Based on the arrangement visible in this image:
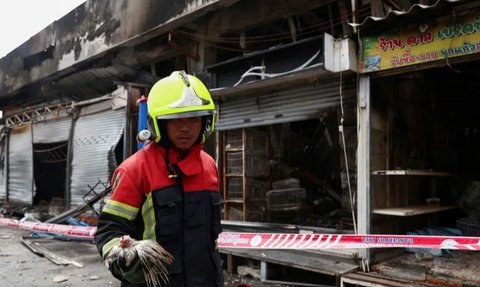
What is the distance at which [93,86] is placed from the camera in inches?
510

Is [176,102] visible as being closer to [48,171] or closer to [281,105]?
[281,105]

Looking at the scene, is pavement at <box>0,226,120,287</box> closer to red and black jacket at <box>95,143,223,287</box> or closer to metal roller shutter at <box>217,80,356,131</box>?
metal roller shutter at <box>217,80,356,131</box>

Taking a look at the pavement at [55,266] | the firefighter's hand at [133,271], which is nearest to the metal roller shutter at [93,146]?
the pavement at [55,266]

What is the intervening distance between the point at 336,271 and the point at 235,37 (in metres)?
5.57

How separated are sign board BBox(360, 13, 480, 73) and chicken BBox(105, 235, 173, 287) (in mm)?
4487

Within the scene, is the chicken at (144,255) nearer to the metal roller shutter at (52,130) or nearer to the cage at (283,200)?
the cage at (283,200)

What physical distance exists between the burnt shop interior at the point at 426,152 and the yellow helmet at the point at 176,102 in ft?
13.4

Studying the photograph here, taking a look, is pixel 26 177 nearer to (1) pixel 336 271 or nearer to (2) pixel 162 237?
(1) pixel 336 271

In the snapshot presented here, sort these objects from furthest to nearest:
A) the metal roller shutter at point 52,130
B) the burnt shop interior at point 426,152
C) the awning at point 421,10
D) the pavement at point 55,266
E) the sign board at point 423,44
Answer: the metal roller shutter at point 52,130
the pavement at point 55,266
the burnt shop interior at point 426,152
the sign board at point 423,44
the awning at point 421,10

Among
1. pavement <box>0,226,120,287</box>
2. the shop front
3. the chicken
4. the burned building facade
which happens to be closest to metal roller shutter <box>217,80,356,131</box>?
the burned building facade

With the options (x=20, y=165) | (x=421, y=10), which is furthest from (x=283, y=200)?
(x=20, y=165)

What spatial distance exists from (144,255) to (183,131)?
672 mm

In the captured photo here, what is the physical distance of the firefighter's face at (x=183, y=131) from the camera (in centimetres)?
207

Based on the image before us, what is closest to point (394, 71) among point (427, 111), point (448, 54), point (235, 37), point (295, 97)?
point (448, 54)
